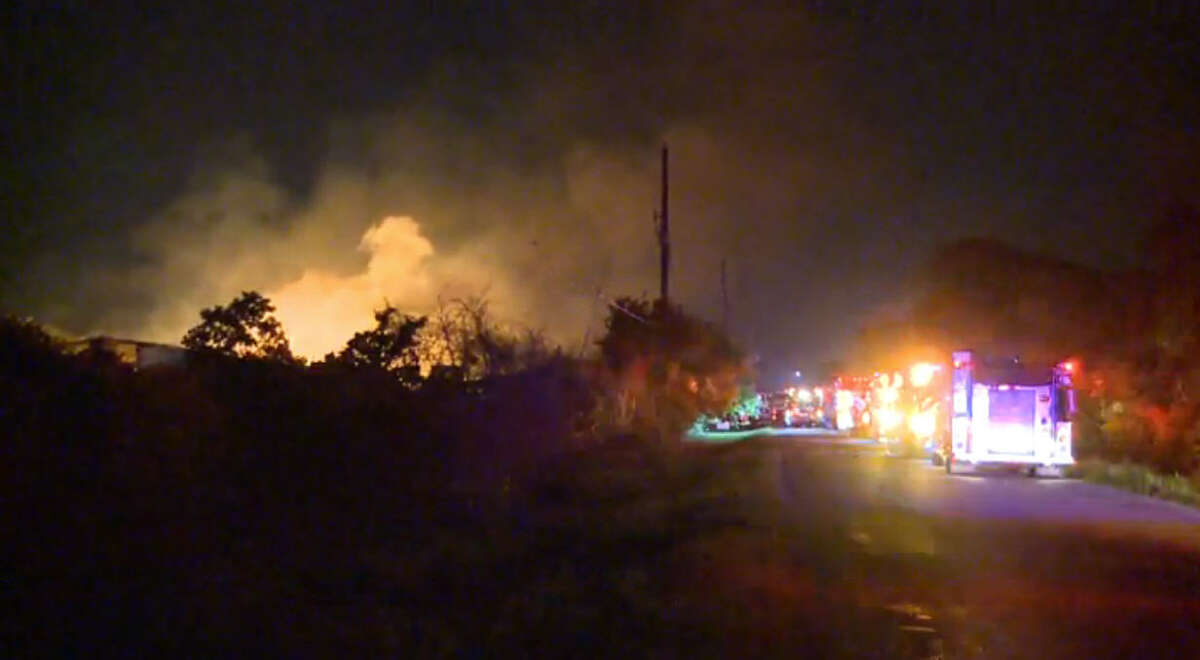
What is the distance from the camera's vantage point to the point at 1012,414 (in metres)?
35.9

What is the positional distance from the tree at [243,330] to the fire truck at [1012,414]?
57.2ft

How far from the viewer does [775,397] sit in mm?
124312

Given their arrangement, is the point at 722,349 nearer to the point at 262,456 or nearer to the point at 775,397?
the point at 262,456

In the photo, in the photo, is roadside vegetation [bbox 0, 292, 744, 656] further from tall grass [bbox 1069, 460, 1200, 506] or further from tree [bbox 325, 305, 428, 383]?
tall grass [bbox 1069, 460, 1200, 506]

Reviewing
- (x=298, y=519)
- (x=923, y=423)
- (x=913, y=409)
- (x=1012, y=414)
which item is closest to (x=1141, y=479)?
(x=1012, y=414)

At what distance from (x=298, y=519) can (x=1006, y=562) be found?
8.46 metres

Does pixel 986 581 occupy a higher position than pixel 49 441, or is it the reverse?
pixel 49 441

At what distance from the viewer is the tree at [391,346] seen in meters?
28.2

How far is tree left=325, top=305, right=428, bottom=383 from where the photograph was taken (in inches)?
1110

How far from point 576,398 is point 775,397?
9232cm

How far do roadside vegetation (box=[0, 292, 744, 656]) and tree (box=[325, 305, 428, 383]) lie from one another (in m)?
1.64

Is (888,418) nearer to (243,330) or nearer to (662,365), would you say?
(662,365)

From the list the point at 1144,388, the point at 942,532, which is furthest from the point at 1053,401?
the point at 942,532

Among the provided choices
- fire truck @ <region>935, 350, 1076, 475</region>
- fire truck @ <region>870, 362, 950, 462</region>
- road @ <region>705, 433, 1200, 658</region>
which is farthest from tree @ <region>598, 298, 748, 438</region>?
road @ <region>705, 433, 1200, 658</region>
